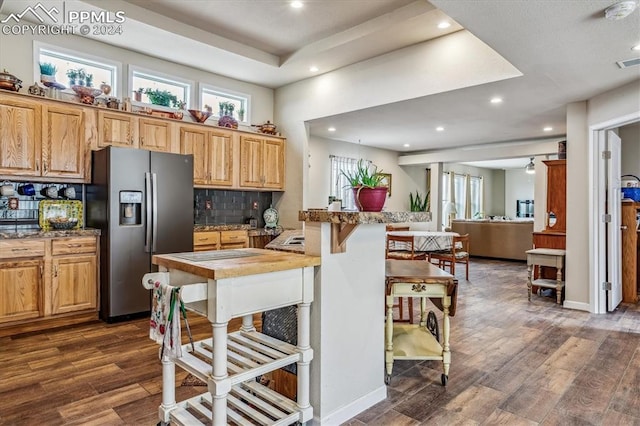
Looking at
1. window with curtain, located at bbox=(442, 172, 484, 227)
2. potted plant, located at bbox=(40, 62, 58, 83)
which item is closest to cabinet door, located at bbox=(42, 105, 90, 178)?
potted plant, located at bbox=(40, 62, 58, 83)

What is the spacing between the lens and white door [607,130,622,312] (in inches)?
173

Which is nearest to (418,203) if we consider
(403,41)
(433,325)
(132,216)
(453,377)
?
(403,41)

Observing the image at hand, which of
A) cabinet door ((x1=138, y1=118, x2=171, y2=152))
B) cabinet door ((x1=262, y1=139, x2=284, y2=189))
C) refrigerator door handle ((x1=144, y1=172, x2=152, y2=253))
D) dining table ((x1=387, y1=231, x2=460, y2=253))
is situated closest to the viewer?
refrigerator door handle ((x1=144, y1=172, x2=152, y2=253))

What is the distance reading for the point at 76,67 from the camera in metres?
4.36

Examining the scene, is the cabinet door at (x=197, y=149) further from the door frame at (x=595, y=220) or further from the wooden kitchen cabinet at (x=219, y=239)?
the door frame at (x=595, y=220)

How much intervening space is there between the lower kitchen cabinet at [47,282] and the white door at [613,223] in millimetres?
Result: 5632

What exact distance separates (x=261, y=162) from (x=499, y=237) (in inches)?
225

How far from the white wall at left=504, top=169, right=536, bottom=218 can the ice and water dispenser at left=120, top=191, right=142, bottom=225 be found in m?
13.3

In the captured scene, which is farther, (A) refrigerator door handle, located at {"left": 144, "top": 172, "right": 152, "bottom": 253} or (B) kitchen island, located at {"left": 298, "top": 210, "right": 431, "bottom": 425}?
(A) refrigerator door handle, located at {"left": 144, "top": 172, "right": 152, "bottom": 253}

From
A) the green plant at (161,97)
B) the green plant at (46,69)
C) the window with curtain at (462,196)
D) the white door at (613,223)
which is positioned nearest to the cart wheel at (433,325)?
the white door at (613,223)

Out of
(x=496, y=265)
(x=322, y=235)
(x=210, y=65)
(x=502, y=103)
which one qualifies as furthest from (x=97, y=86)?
(x=496, y=265)

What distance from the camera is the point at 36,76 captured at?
4.04 metres

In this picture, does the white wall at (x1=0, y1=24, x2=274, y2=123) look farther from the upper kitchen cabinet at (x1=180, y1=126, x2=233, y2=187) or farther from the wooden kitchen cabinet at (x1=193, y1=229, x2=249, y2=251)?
the wooden kitchen cabinet at (x1=193, y1=229, x2=249, y2=251)

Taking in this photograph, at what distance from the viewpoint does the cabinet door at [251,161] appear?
17.8 ft
